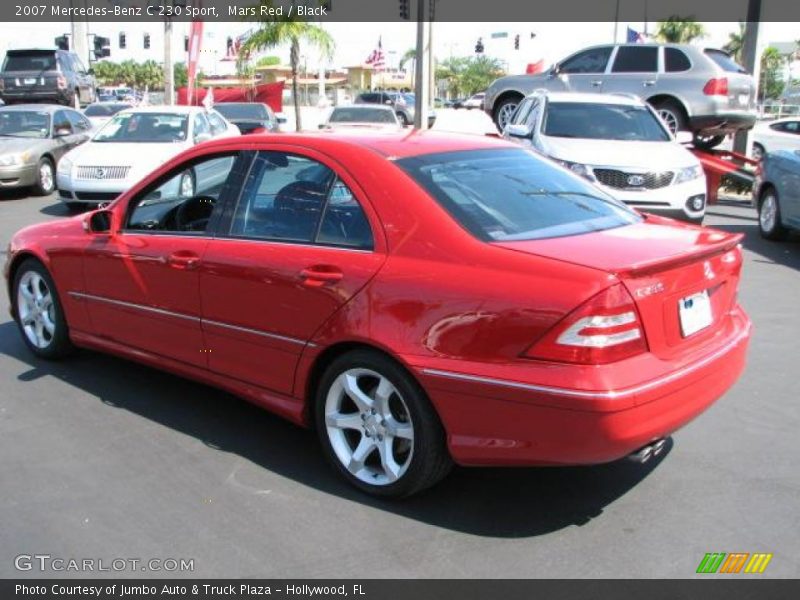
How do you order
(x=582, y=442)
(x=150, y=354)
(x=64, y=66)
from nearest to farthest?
(x=582, y=442), (x=150, y=354), (x=64, y=66)

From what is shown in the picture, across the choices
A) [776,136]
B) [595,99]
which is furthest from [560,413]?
[776,136]

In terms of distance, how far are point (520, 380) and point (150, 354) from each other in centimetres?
240

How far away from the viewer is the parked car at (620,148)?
8953mm

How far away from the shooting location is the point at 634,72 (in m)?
14.0

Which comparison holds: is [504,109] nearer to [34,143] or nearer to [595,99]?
[595,99]

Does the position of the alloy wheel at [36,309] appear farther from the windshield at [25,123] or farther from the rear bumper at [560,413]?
the windshield at [25,123]

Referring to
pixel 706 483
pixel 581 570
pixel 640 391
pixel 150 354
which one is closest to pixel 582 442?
pixel 640 391

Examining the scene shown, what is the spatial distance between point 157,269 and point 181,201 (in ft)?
2.69

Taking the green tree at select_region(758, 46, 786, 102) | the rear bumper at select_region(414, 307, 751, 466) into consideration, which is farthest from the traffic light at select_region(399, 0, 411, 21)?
the green tree at select_region(758, 46, 786, 102)

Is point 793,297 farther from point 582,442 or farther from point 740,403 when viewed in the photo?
point 582,442

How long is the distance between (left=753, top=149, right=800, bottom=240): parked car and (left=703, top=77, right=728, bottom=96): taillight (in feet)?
10.7

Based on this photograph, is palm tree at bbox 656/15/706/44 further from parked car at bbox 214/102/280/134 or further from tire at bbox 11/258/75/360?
tire at bbox 11/258/75/360

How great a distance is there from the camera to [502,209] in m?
3.66

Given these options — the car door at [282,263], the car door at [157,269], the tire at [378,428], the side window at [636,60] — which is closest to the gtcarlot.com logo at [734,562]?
the tire at [378,428]
